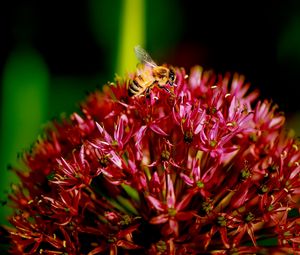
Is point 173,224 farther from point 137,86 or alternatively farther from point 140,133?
point 137,86

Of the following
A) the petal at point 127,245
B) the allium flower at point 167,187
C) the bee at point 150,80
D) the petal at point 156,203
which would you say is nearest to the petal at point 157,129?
the allium flower at point 167,187

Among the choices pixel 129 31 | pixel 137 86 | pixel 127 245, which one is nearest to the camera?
pixel 127 245

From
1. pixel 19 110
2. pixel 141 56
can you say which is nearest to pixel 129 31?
pixel 141 56

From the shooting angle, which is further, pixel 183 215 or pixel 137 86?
pixel 137 86

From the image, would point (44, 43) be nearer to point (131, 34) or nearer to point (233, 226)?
point (131, 34)

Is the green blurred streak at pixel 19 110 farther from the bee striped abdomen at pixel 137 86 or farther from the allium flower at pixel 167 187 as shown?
the bee striped abdomen at pixel 137 86

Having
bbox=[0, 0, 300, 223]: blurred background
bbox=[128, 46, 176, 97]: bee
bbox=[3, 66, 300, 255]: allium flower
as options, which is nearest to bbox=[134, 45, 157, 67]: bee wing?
bbox=[128, 46, 176, 97]: bee

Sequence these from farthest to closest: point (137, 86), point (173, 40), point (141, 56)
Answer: point (173, 40) < point (141, 56) < point (137, 86)

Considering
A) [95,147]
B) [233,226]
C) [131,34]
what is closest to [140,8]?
[131,34]
